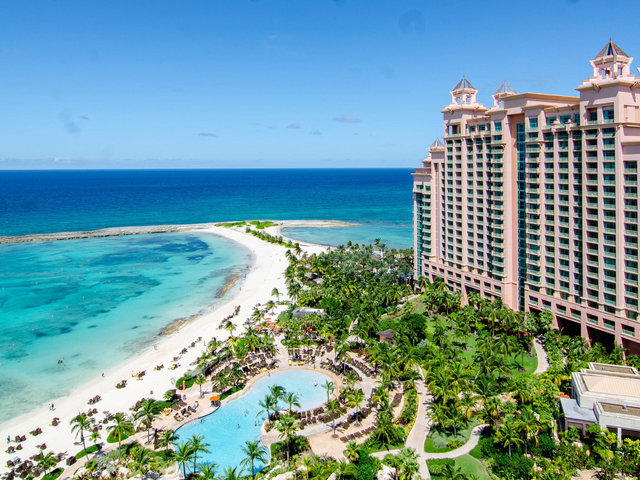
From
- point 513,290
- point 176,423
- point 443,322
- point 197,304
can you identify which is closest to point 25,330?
point 197,304

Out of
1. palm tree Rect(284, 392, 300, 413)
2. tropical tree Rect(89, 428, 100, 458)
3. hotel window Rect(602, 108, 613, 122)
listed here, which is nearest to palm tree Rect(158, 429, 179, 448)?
tropical tree Rect(89, 428, 100, 458)

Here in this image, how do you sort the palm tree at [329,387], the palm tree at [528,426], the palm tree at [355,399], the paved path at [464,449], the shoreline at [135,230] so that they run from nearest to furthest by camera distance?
the palm tree at [528,426] → the paved path at [464,449] → the palm tree at [355,399] → the palm tree at [329,387] → the shoreline at [135,230]

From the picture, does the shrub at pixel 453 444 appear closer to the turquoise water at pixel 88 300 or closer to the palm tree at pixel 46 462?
the palm tree at pixel 46 462

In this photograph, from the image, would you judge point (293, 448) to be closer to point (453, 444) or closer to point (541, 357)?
point (453, 444)

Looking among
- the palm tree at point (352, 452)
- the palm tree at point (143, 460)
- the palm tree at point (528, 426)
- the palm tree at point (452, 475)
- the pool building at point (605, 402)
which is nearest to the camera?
the palm tree at point (452, 475)

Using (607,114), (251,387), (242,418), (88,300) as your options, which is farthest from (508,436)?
(88,300)

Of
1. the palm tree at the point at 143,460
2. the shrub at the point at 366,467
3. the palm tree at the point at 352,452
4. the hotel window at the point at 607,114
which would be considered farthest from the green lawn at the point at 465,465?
the hotel window at the point at 607,114
